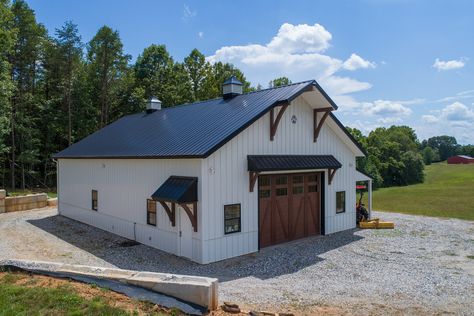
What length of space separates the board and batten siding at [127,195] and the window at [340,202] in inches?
280

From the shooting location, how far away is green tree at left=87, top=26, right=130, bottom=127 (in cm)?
3391

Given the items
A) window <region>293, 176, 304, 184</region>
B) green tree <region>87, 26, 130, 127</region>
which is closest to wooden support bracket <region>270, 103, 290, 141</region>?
window <region>293, 176, 304, 184</region>

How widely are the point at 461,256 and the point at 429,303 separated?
4896 millimetres

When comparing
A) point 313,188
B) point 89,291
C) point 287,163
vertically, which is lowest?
point 89,291

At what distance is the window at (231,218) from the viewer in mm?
11359

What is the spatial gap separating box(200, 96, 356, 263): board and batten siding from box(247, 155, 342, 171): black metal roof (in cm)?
22

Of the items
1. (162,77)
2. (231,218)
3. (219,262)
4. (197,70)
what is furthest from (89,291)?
(197,70)

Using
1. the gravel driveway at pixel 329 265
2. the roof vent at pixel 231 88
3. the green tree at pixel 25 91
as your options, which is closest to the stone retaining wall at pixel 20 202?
the gravel driveway at pixel 329 265

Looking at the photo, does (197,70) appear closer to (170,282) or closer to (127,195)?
(127,195)

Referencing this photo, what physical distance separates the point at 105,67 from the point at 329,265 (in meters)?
30.3

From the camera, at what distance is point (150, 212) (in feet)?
42.5

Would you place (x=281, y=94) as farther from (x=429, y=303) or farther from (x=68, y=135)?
(x=68, y=135)

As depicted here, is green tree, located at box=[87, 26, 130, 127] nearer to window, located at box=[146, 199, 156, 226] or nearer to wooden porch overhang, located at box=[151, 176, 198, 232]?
window, located at box=[146, 199, 156, 226]

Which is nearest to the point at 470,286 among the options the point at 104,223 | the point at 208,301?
the point at 208,301
